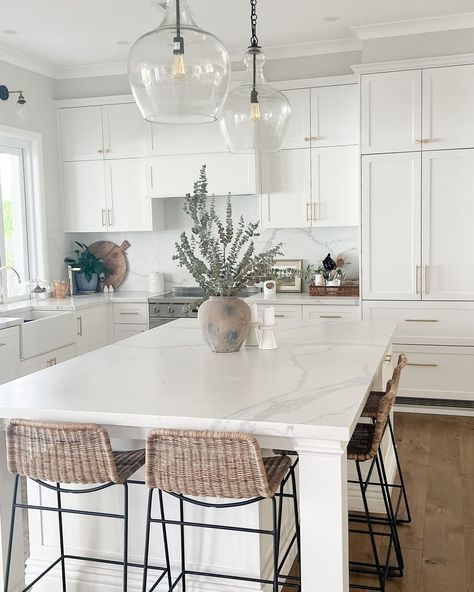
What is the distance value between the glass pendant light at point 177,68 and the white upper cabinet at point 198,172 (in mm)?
3478

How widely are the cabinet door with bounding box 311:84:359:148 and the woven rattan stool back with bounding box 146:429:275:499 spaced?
12.8ft

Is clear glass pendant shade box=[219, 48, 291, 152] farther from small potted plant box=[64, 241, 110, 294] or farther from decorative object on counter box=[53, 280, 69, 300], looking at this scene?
small potted plant box=[64, 241, 110, 294]

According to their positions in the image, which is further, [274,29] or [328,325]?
[274,29]

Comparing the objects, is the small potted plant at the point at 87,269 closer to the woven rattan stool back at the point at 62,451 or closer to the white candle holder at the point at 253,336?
the white candle holder at the point at 253,336

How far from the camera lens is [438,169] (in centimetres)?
494

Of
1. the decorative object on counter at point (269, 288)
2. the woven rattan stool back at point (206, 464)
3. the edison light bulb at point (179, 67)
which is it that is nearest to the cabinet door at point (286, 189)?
the decorative object on counter at point (269, 288)

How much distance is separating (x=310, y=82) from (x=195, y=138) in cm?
102

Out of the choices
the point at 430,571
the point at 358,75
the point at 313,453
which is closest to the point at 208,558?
the point at 313,453

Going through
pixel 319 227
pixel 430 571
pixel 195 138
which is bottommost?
pixel 430 571

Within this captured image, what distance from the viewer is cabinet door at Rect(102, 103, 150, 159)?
5.85m

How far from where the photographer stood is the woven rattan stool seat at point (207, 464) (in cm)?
199

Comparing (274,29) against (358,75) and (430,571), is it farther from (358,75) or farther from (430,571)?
(430,571)

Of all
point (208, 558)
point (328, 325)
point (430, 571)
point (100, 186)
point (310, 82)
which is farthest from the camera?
point (100, 186)

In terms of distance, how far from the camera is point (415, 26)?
491cm
